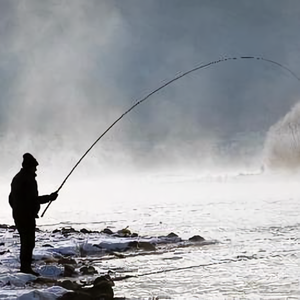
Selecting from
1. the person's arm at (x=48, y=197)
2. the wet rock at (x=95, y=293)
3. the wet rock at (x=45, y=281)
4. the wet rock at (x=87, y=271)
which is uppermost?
the person's arm at (x=48, y=197)

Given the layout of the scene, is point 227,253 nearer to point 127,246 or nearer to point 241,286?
point 127,246

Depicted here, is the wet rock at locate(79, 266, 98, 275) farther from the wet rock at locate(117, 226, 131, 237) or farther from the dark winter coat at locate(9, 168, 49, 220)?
the wet rock at locate(117, 226, 131, 237)

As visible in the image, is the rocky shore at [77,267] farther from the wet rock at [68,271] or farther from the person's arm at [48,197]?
the person's arm at [48,197]

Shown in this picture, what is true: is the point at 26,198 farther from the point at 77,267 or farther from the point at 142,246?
the point at 142,246

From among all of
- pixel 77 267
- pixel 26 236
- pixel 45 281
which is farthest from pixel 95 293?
pixel 77 267

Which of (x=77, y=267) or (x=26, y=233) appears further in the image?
(x=77, y=267)

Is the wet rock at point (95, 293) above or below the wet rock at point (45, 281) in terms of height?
below

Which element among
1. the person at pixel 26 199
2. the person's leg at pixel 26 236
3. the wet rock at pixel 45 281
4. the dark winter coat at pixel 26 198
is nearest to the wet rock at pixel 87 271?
the wet rock at pixel 45 281

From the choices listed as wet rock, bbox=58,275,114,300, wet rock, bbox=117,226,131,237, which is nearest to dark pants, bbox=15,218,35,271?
wet rock, bbox=58,275,114,300

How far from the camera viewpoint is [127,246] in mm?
23469

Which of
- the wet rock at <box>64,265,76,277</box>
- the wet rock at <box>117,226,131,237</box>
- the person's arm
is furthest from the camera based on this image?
the wet rock at <box>117,226,131,237</box>

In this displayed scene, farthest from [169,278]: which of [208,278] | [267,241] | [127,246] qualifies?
[267,241]

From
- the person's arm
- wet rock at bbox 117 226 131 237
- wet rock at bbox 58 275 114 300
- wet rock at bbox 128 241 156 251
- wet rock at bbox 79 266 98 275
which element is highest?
the person's arm

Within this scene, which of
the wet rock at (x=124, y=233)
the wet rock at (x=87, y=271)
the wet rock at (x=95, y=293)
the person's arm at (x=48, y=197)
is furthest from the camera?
the wet rock at (x=124, y=233)
